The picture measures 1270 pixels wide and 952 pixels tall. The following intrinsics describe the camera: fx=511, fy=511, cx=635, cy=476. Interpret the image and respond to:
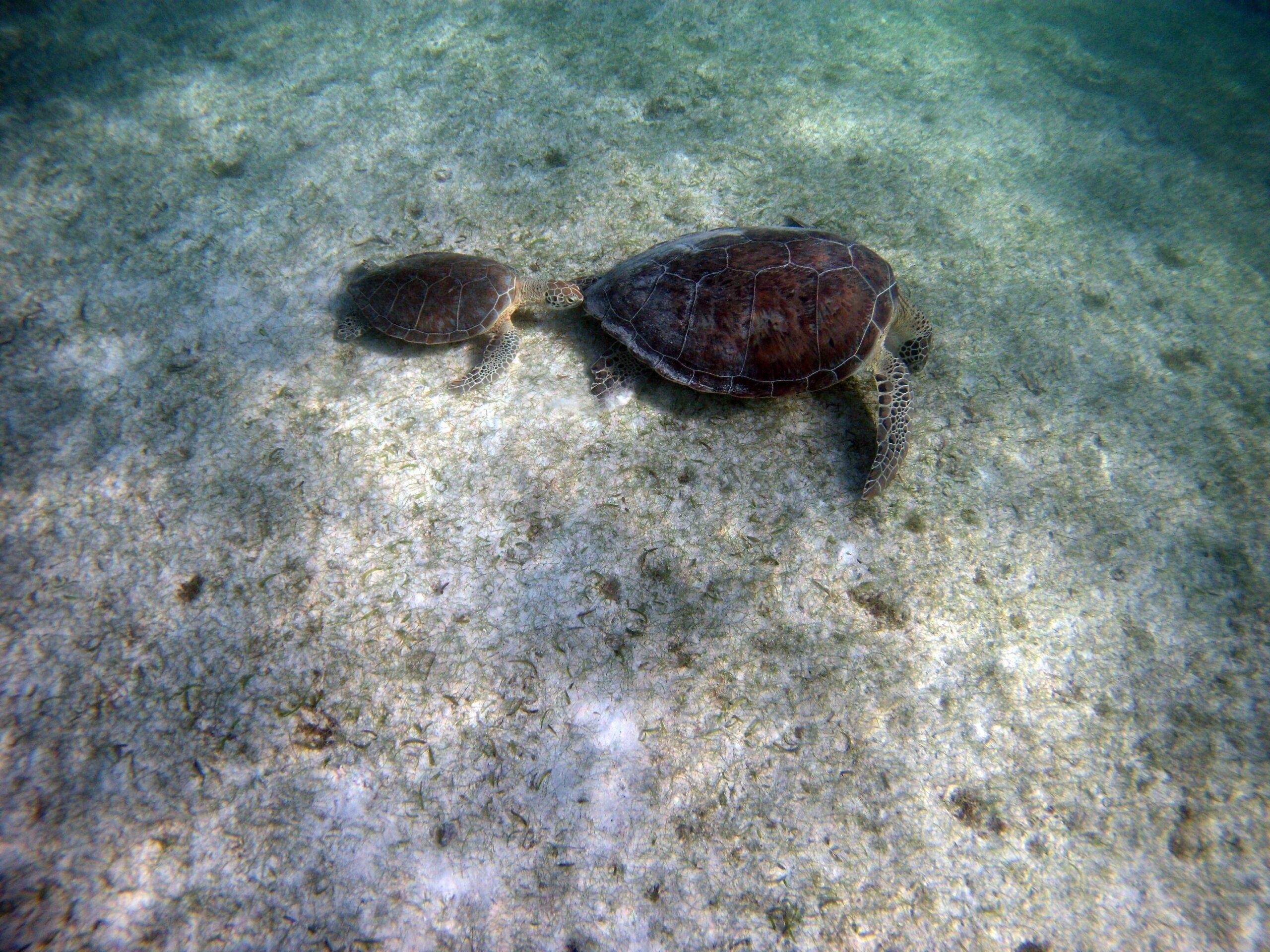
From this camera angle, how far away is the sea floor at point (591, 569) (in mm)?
2271

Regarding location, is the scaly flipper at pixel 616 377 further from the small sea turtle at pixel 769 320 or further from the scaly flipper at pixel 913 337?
the scaly flipper at pixel 913 337

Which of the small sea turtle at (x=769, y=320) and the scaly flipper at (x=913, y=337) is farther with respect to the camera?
the scaly flipper at (x=913, y=337)

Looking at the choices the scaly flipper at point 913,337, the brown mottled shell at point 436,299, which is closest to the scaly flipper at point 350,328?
the brown mottled shell at point 436,299

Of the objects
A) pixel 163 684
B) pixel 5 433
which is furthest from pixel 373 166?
pixel 163 684

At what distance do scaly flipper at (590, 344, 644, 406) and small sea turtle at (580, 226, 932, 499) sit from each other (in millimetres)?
33

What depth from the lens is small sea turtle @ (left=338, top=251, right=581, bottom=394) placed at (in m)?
3.53

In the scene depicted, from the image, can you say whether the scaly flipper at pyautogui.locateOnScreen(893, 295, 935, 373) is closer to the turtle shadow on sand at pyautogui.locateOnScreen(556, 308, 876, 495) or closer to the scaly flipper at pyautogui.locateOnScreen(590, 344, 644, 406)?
the turtle shadow on sand at pyautogui.locateOnScreen(556, 308, 876, 495)

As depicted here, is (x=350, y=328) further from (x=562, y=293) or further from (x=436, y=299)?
(x=562, y=293)

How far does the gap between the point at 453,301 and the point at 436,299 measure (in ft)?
0.39

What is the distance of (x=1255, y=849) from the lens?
95.6 inches

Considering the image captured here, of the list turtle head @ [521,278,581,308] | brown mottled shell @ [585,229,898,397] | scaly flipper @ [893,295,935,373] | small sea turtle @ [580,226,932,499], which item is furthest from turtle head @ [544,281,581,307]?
scaly flipper @ [893,295,935,373]

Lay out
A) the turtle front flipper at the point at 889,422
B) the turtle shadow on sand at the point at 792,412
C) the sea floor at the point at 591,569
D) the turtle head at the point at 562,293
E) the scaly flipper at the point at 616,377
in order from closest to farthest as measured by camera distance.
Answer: the sea floor at the point at 591,569 < the turtle front flipper at the point at 889,422 < the turtle shadow on sand at the point at 792,412 < the scaly flipper at the point at 616,377 < the turtle head at the point at 562,293

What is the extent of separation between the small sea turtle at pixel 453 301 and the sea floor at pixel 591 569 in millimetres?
185

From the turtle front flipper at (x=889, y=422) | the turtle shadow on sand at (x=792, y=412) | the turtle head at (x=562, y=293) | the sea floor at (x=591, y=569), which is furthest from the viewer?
the turtle head at (x=562, y=293)
